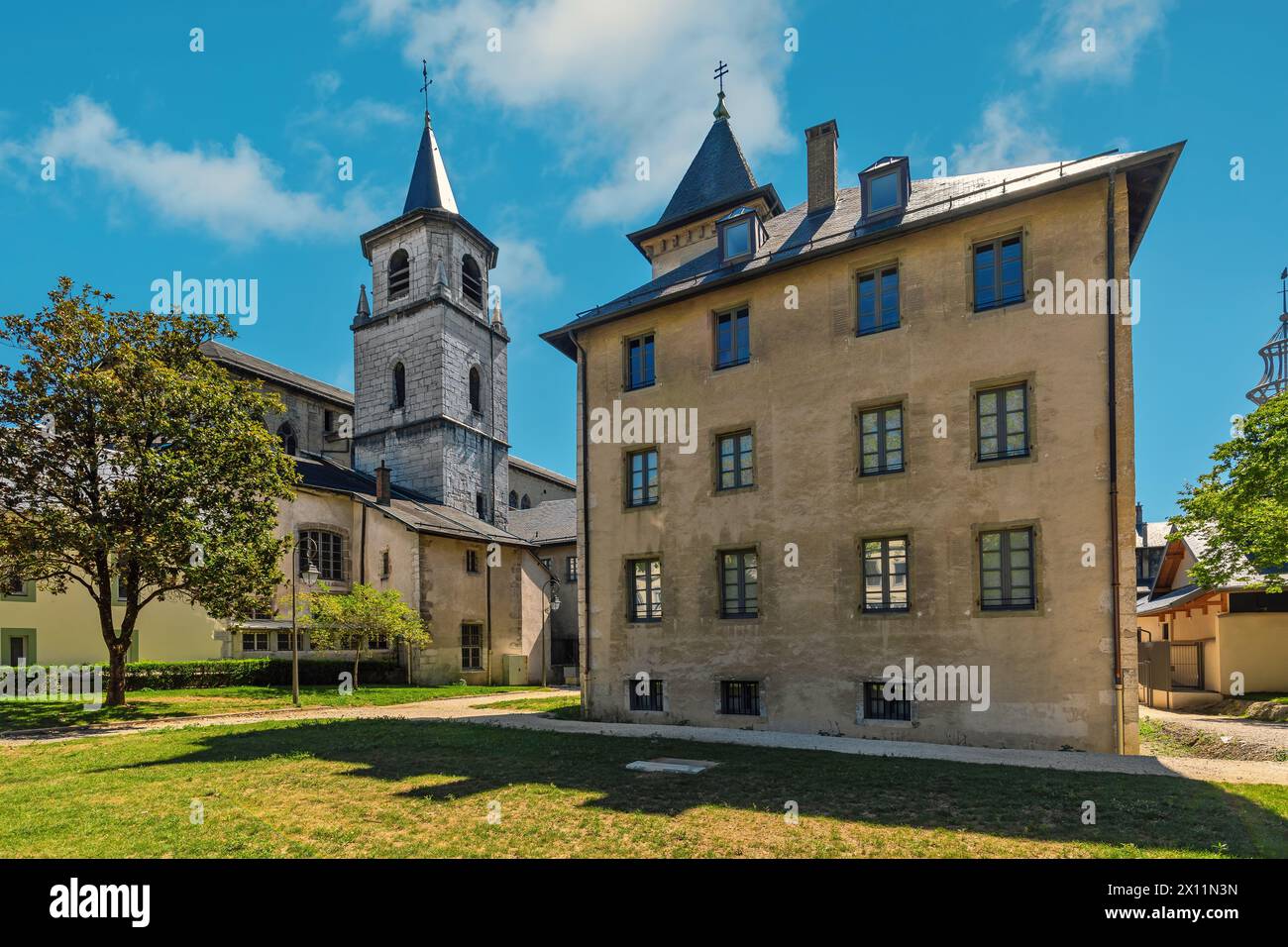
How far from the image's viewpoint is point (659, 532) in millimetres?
18719

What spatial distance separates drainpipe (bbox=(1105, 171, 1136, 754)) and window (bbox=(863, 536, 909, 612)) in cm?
377

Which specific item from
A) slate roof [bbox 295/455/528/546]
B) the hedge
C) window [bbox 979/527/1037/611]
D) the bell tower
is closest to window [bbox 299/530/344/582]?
slate roof [bbox 295/455/528/546]

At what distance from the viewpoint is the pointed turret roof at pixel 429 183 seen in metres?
47.0

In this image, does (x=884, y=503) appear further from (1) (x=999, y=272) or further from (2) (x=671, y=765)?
(2) (x=671, y=765)

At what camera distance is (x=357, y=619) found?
28750 mm

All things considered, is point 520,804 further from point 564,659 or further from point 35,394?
point 564,659

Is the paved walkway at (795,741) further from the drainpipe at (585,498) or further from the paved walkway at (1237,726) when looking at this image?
the paved walkway at (1237,726)

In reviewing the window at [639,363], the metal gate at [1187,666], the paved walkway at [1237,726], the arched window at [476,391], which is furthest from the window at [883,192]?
the arched window at [476,391]

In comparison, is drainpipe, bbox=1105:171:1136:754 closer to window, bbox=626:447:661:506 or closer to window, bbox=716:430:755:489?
window, bbox=716:430:755:489

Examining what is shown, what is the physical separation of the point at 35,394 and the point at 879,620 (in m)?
22.3

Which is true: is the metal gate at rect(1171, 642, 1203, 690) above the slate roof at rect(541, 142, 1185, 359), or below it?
below

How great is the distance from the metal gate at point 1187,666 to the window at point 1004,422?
17907 mm

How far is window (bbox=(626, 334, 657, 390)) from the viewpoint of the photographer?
19734 mm
